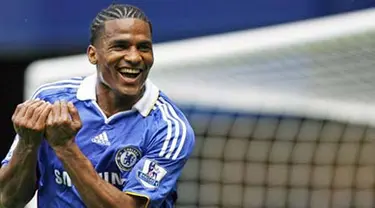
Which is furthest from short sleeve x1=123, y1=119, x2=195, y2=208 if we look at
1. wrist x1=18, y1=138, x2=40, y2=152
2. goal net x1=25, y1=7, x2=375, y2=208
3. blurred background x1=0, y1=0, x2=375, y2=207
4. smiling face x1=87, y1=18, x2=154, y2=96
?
blurred background x1=0, y1=0, x2=375, y2=207

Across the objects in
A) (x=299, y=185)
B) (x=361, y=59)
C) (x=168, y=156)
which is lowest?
(x=299, y=185)

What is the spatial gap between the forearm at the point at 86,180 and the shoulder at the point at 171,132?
0.18 metres

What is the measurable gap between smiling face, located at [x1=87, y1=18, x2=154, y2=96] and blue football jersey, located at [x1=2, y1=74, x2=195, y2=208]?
7 centimetres

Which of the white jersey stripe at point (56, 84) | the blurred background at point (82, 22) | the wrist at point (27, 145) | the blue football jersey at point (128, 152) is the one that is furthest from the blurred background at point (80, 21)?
the wrist at point (27, 145)

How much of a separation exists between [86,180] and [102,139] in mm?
185

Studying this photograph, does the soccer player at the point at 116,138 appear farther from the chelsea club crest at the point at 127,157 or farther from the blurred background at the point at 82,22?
the blurred background at the point at 82,22

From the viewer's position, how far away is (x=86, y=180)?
7.40 ft

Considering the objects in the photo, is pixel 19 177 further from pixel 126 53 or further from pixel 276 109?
pixel 276 109

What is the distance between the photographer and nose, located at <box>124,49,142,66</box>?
2.36 m

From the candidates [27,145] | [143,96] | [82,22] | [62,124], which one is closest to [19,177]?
[27,145]

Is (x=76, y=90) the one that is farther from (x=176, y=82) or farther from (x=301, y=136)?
(x=301, y=136)

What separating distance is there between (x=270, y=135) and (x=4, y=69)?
1.44 metres

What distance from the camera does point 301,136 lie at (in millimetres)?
3756

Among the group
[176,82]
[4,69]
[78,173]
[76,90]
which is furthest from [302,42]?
[4,69]
